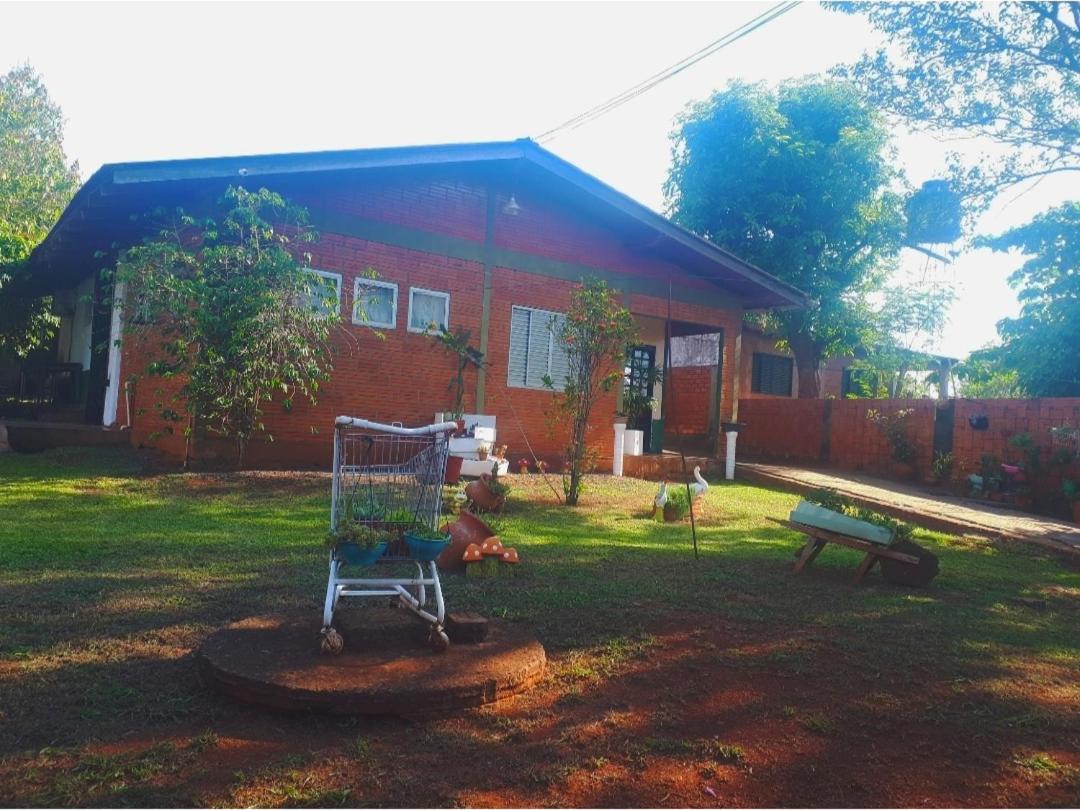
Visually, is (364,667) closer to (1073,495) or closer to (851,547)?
(851,547)

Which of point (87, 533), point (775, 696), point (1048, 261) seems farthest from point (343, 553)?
point (1048, 261)

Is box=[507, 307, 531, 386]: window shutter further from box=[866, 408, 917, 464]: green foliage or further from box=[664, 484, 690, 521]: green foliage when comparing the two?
box=[866, 408, 917, 464]: green foliage

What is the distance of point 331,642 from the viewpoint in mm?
3852

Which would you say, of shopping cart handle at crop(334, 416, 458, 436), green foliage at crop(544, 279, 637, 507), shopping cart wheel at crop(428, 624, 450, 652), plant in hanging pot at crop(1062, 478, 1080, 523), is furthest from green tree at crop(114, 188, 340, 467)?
plant in hanging pot at crop(1062, 478, 1080, 523)

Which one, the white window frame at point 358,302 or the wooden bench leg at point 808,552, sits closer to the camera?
the wooden bench leg at point 808,552

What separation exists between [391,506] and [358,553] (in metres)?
0.39

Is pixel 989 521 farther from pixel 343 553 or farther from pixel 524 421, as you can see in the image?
pixel 343 553

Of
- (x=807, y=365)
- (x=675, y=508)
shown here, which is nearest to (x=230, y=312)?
(x=675, y=508)

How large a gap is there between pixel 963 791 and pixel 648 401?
971 centimetres

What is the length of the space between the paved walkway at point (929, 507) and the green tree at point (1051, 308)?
11.8 feet

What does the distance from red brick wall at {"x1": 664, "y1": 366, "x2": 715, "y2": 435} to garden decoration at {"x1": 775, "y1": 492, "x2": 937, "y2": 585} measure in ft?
35.6

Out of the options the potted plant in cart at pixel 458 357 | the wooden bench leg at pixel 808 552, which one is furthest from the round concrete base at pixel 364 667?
the potted plant in cart at pixel 458 357

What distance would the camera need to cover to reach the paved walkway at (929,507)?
33.9 feet

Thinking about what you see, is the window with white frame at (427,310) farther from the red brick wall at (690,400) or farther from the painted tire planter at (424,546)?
the painted tire planter at (424,546)
